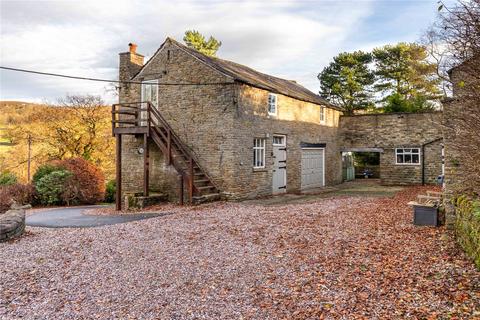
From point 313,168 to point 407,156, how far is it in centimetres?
613

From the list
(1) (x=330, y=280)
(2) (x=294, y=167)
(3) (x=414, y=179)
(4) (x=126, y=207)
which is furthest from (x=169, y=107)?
(3) (x=414, y=179)

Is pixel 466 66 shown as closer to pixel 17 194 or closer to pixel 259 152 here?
pixel 259 152

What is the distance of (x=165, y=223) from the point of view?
33.6 feet

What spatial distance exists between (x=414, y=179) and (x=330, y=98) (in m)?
19.9

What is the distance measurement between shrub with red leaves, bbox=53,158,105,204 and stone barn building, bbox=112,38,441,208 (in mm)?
4707

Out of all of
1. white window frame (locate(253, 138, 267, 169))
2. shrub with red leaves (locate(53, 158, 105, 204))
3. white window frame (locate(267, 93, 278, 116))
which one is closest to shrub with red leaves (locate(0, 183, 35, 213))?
shrub with red leaves (locate(53, 158, 105, 204))

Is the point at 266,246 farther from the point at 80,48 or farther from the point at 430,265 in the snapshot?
the point at 80,48

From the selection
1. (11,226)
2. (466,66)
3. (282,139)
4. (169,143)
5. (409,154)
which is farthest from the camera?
(409,154)

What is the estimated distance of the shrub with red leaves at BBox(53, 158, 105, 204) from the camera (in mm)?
20844

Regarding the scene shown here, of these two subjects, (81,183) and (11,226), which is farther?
(81,183)

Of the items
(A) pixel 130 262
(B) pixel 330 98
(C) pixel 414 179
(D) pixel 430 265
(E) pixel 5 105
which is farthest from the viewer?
(B) pixel 330 98

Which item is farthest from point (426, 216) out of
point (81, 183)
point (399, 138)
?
point (81, 183)

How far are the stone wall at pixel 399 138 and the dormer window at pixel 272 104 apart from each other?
8.74 metres

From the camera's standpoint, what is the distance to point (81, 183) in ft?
69.5
